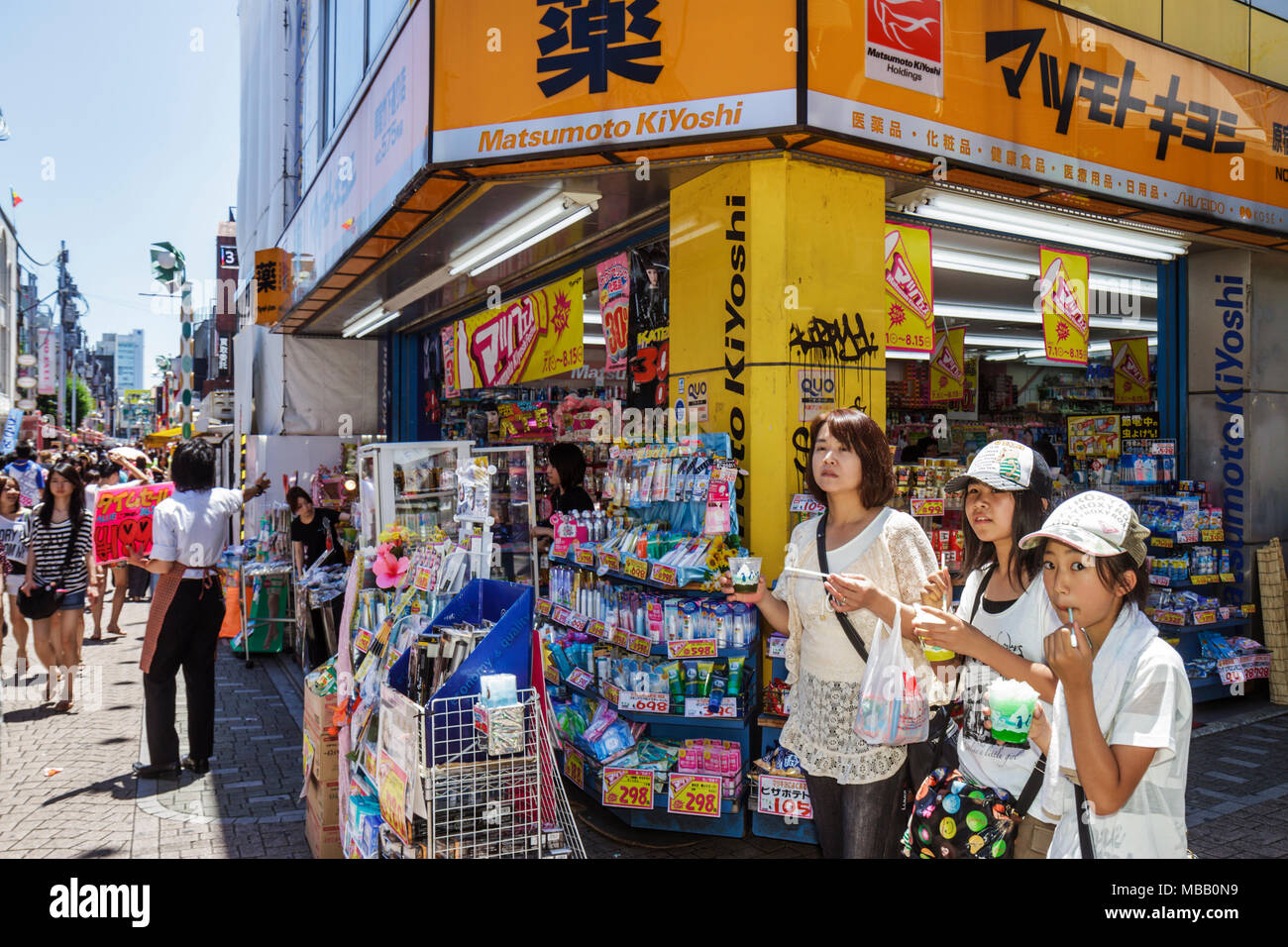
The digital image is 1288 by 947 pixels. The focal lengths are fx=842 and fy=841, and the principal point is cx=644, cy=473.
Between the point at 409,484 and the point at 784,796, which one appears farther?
the point at 409,484

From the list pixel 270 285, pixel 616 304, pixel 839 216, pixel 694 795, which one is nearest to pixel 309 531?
pixel 616 304

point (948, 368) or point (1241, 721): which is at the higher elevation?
point (948, 368)

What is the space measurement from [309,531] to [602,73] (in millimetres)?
5077

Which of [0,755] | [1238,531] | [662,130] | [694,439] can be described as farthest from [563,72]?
[1238,531]

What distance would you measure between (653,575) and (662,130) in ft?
7.68

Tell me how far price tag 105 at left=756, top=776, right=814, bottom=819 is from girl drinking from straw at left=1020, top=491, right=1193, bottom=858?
2.32 m

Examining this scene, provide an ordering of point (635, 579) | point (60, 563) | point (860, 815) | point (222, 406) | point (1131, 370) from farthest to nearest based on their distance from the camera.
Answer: point (222, 406), point (1131, 370), point (60, 563), point (635, 579), point (860, 815)

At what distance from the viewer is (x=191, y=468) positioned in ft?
17.6

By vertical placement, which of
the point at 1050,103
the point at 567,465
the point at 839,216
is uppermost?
A: the point at 1050,103

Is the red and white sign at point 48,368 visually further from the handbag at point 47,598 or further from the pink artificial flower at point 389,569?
the pink artificial flower at point 389,569

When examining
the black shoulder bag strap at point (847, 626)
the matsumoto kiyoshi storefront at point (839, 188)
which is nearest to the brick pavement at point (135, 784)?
the black shoulder bag strap at point (847, 626)

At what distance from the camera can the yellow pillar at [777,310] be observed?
4629 millimetres

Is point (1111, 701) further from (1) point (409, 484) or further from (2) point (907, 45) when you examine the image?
(1) point (409, 484)

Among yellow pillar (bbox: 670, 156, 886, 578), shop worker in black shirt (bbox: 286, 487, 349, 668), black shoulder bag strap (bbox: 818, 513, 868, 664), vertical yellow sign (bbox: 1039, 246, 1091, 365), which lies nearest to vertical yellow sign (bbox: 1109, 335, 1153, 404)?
vertical yellow sign (bbox: 1039, 246, 1091, 365)
